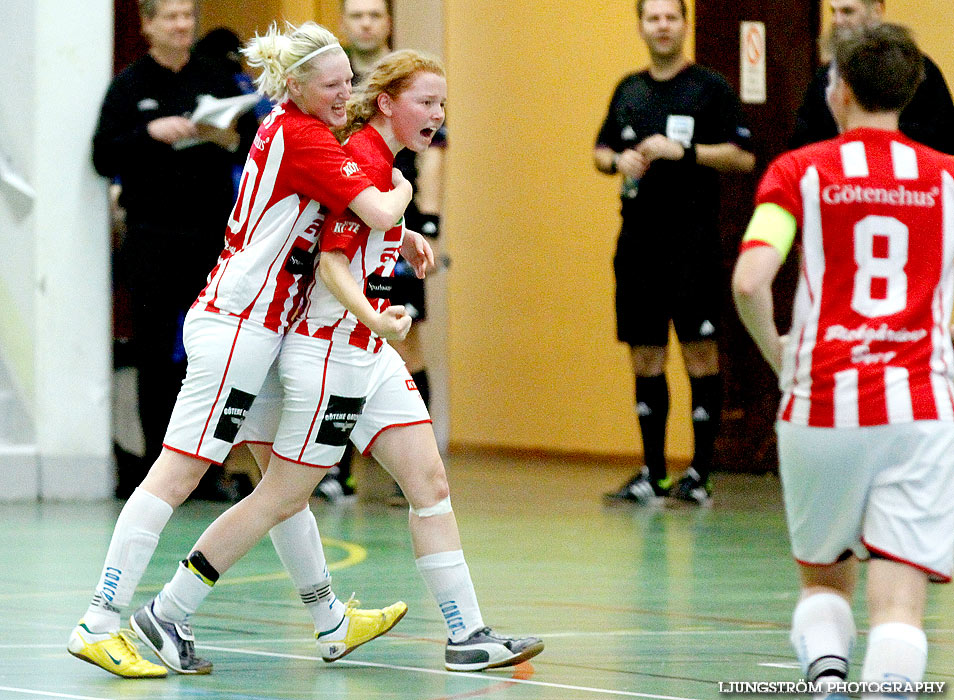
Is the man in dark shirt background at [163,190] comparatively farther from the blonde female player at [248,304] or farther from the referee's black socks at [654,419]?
the blonde female player at [248,304]

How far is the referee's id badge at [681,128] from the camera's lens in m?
8.29

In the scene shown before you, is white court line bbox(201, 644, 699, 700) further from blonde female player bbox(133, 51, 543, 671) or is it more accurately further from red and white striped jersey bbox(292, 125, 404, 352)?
red and white striped jersey bbox(292, 125, 404, 352)

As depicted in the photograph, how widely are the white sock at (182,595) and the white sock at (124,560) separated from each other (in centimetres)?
10

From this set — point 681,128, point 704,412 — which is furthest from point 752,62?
point 704,412

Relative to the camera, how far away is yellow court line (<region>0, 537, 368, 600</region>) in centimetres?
575

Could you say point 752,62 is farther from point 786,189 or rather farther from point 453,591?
point 786,189

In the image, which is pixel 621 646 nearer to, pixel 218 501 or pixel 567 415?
pixel 218 501

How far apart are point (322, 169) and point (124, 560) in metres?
1.09

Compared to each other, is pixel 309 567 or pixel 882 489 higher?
pixel 882 489

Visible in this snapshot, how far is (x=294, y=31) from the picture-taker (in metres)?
4.54

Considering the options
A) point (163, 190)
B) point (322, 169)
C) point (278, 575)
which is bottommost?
point (278, 575)

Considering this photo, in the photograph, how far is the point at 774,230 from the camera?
→ 342 centimetres

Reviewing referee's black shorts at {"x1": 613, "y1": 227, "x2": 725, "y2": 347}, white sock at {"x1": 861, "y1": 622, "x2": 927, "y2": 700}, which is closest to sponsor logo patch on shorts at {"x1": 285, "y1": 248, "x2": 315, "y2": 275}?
white sock at {"x1": 861, "y1": 622, "x2": 927, "y2": 700}

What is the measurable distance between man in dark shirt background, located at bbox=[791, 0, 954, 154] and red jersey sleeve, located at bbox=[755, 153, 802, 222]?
387 centimetres
